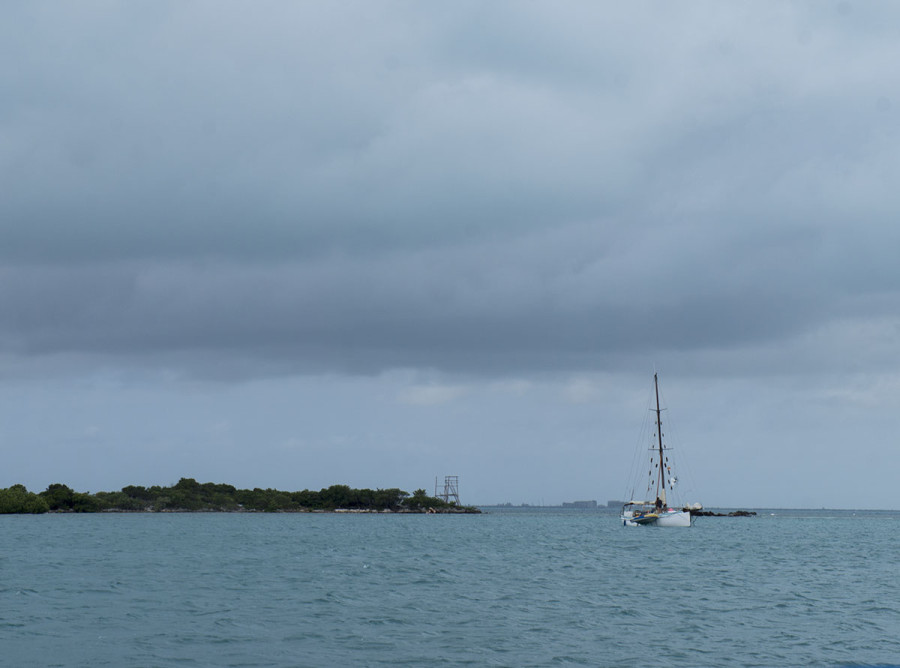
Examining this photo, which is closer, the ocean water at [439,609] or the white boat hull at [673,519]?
the ocean water at [439,609]

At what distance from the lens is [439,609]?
41.6 m

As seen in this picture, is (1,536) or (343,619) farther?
(1,536)

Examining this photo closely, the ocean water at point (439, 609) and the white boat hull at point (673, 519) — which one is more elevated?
the white boat hull at point (673, 519)

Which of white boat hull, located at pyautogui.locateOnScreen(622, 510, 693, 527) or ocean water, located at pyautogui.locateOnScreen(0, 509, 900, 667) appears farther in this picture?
white boat hull, located at pyautogui.locateOnScreen(622, 510, 693, 527)

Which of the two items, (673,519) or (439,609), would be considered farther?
(673,519)

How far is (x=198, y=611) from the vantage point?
40.2 metres

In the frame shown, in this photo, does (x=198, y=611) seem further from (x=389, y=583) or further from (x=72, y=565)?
(x=72, y=565)

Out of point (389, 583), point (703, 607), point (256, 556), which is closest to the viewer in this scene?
point (703, 607)

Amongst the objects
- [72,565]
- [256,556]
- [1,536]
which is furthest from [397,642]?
[1,536]

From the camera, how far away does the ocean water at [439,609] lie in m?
31.1

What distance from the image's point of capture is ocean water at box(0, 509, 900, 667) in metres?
31.1

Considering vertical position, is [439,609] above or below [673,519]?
below

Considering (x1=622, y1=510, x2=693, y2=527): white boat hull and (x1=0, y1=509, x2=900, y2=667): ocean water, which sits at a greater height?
(x1=622, y1=510, x2=693, y2=527): white boat hull

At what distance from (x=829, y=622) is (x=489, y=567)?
29666 millimetres
